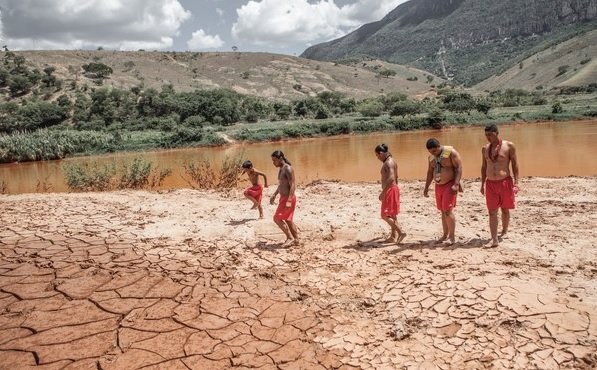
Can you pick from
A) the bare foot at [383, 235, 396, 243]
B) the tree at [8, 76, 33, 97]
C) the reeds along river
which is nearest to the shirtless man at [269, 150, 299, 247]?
the bare foot at [383, 235, 396, 243]

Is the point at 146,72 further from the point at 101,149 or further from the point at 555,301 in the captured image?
the point at 555,301

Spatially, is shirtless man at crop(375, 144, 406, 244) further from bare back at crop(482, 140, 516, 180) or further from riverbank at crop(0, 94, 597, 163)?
riverbank at crop(0, 94, 597, 163)

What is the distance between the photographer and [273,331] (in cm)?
451

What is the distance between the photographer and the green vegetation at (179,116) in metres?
34.7

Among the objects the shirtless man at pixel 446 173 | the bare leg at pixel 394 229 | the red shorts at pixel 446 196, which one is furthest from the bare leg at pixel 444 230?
the bare leg at pixel 394 229

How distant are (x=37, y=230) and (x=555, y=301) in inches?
333

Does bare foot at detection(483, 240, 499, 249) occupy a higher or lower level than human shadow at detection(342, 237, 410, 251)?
higher

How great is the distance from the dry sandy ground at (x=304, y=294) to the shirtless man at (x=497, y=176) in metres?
0.53

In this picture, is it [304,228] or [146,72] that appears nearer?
[304,228]

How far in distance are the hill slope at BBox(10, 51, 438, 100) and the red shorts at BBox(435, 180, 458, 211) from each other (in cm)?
6539

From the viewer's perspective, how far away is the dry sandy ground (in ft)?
13.1

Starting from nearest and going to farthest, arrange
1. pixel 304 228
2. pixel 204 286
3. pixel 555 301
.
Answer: pixel 555 301
pixel 204 286
pixel 304 228

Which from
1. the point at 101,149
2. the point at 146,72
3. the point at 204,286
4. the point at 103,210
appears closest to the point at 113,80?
the point at 146,72

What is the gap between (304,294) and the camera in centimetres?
527
